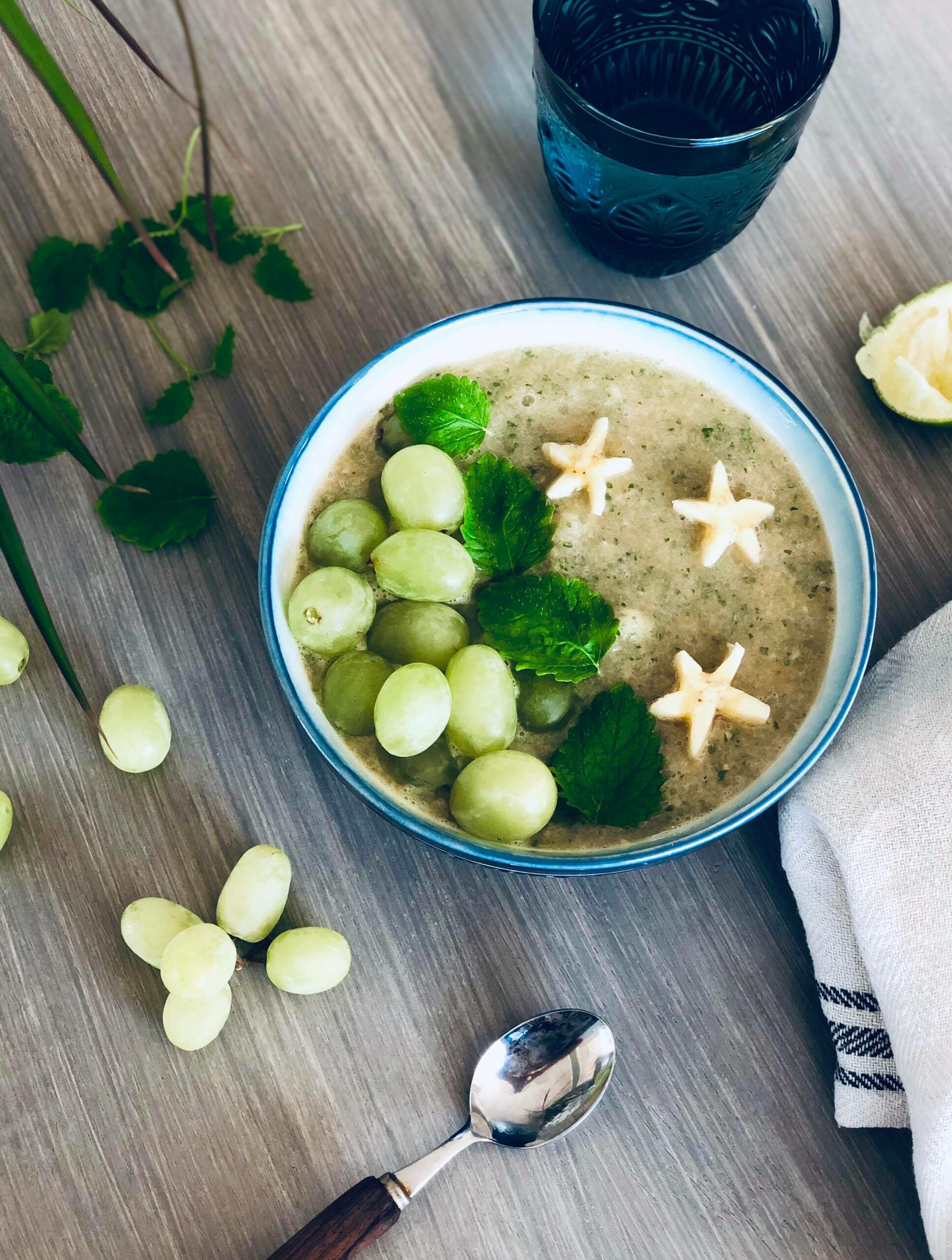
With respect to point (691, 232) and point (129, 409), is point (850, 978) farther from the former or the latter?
point (129, 409)

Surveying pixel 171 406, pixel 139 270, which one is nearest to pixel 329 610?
pixel 171 406

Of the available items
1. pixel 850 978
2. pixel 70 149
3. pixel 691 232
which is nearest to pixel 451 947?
pixel 850 978

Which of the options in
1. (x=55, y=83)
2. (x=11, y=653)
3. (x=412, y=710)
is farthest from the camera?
(x=11, y=653)

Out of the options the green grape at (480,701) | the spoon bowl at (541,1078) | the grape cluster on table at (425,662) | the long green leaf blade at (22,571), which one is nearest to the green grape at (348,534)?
the grape cluster on table at (425,662)

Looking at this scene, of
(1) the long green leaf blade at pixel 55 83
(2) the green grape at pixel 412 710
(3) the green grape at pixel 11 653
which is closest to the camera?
(1) the long green leaf blade at pixel 55 83

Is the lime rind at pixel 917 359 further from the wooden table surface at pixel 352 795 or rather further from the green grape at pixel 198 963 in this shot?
the green grape at pixel 198 963

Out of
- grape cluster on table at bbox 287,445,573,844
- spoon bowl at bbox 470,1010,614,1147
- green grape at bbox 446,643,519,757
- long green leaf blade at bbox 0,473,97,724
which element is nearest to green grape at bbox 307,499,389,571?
grape cluster on table at bbox 287,445,573,844

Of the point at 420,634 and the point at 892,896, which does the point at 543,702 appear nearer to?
the point at 420,634
